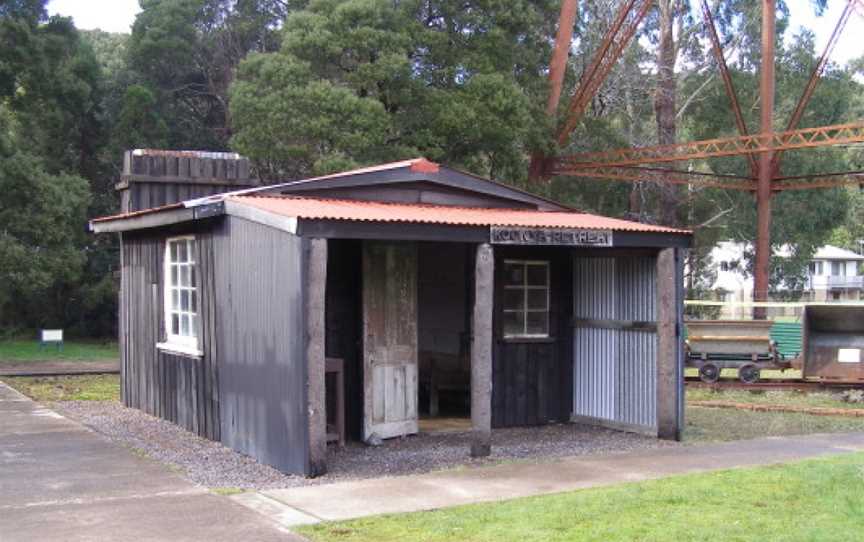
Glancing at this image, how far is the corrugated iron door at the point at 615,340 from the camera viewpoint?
12.2m

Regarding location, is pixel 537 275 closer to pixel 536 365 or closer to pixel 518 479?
pixel 536 365

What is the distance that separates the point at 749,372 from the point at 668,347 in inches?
297

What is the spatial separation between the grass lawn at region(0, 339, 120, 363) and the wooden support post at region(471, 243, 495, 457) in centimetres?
1616

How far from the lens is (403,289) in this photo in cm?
1169

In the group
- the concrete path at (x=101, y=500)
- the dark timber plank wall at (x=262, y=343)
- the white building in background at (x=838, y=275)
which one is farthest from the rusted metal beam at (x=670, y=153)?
the white building in background at (x=838, y=275)

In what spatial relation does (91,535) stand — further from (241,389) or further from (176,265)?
(176,265)

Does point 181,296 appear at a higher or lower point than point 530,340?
higher

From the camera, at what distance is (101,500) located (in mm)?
8297

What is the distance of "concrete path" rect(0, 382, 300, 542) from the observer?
7219 millimetres

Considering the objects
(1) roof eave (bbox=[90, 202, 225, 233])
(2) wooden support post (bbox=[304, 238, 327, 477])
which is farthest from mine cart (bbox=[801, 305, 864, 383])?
(1) roof eave (bbox=[90, 202, 225, 233])

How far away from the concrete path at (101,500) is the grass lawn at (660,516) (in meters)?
0.82

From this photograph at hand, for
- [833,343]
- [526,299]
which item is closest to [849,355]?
[833,343]

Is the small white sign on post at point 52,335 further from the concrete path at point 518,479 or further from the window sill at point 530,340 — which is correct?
the concrete path at point 518,479

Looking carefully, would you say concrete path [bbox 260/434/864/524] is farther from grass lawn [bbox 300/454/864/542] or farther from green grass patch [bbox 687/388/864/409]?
green grass patch [bbox 687/388/864/409]
